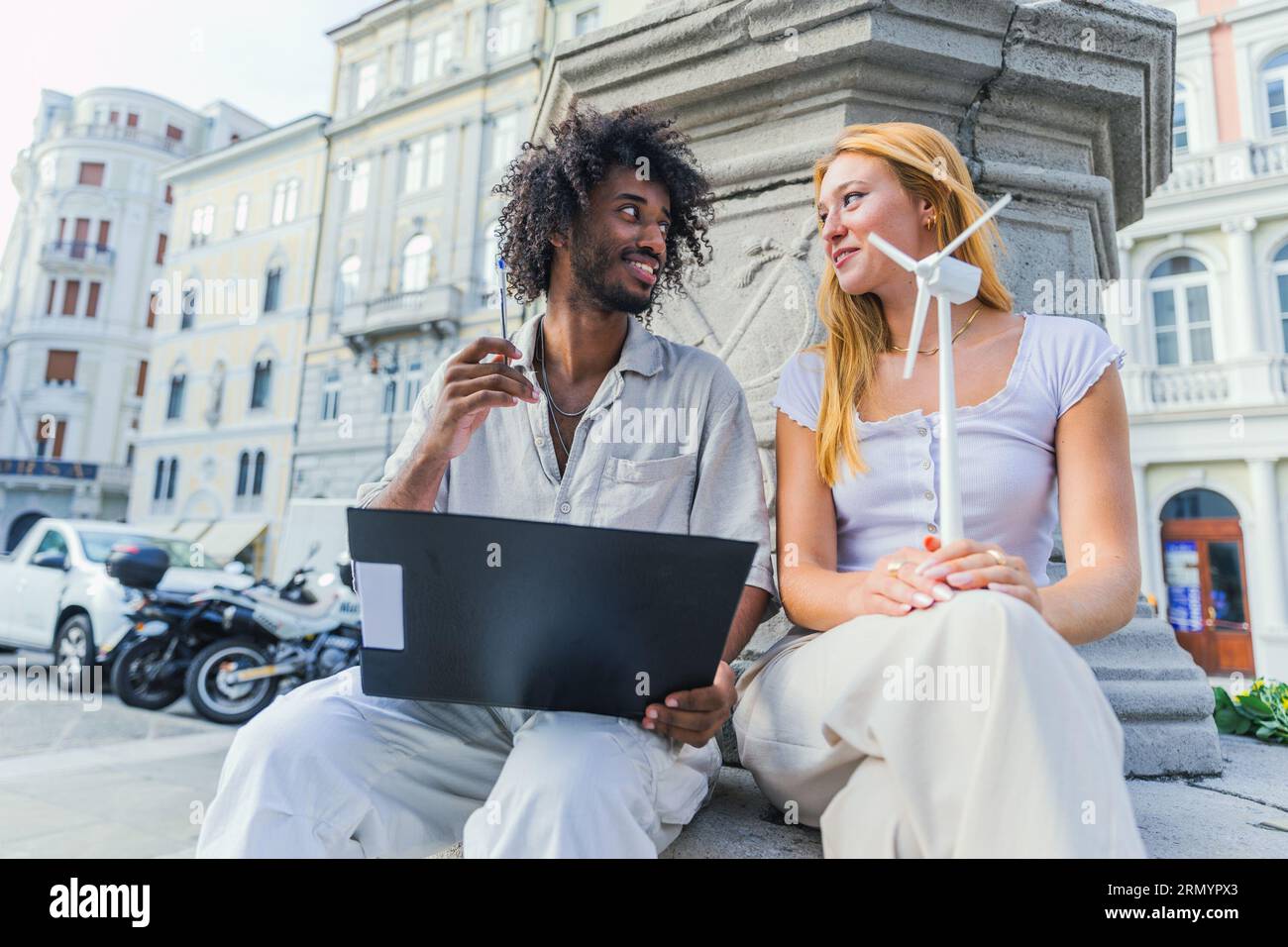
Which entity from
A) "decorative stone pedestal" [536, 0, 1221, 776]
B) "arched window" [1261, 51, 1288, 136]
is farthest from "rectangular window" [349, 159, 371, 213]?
"decorative stone pedestal" [536, 0, 1221, 776]

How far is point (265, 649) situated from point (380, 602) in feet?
20.1

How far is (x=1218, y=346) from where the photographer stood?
42.4ft

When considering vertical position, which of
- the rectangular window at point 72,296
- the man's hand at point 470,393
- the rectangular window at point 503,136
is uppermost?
the rectangular window at point 503,136

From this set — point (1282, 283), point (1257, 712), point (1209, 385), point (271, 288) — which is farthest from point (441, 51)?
point (1257, 712)

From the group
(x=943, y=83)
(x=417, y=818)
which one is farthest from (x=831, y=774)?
(x=943, y=83)

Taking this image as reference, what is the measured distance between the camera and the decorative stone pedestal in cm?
236

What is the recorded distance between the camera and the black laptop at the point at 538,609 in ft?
3.84

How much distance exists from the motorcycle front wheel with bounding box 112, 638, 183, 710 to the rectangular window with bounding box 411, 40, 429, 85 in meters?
19.4

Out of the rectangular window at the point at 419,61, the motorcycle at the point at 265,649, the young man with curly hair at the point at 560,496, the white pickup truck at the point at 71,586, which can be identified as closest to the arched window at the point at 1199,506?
the motorcycle at the point at 265,649

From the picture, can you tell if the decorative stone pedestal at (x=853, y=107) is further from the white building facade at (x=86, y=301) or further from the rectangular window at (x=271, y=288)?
the white building facade at (x=86, y=301)

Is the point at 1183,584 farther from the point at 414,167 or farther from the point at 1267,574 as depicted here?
the point at 414,167

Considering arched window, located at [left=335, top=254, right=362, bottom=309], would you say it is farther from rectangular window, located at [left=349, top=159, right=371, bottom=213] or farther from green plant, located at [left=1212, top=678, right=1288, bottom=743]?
green plant, located at [left=1212, top=678, right=1288, bottom=743]

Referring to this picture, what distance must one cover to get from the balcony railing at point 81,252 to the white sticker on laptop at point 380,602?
116 feet
